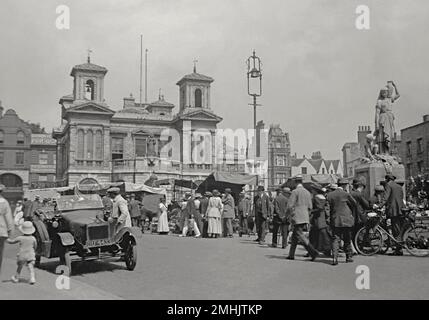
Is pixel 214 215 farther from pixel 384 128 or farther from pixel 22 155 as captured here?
pixel 22 155

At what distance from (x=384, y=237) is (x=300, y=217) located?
6.78 feet

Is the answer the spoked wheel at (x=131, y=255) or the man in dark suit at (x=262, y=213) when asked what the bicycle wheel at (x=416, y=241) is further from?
the spoked wheel at (x=131, y=255)

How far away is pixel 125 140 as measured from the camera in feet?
181

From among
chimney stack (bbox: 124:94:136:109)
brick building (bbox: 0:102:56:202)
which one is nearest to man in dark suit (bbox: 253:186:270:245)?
chimney stack (bbox: 124:94:136:109)

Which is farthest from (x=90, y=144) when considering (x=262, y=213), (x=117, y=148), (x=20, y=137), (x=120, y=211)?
(x=120, y=211)

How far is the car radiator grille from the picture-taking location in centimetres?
1012

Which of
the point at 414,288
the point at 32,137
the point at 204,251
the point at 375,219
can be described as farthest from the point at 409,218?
the point at 32,137

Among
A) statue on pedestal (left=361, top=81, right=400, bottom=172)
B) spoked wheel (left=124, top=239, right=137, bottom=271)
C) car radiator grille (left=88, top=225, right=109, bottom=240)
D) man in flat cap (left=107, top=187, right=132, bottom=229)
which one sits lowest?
spoked wheel (left=124, top=239, right=137, bottom=271)

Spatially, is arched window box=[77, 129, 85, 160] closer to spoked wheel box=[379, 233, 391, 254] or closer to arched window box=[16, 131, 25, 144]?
arched window box=[16, 131, 25, 144]

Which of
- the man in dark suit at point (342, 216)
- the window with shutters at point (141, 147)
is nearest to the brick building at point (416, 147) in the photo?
the window with shutters at point (141, 147)

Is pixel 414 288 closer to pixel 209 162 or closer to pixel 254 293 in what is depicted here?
pixel 254 293

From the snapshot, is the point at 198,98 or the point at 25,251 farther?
the point at 198,98

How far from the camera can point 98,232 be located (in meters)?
10.2

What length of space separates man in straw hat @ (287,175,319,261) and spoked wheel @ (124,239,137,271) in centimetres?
366
